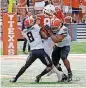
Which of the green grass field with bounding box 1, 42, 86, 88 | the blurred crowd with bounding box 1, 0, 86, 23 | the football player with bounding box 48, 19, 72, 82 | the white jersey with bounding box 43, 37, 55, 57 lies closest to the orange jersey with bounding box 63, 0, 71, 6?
the blurred crowd with bounding box 1, 0, 86, 23

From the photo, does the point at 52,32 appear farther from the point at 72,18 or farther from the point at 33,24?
the point at 72,18

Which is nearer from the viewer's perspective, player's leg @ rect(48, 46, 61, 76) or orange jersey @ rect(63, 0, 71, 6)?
player's leg @ rect(48, 46, 61, 76)

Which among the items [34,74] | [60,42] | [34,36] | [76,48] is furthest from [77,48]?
[34,36]

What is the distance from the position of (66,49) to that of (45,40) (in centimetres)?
56

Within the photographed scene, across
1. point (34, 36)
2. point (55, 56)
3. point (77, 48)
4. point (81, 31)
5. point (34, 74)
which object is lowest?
point (77, 48)

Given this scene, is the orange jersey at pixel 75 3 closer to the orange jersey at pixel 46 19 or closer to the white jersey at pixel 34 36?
the orange jersey at pixel 46 19

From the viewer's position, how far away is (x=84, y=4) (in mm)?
27172

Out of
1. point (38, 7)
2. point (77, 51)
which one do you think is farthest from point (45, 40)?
point (38, 7)

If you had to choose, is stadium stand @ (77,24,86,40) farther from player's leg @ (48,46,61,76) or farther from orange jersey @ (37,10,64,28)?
player's leg @ (48,46,61,76)

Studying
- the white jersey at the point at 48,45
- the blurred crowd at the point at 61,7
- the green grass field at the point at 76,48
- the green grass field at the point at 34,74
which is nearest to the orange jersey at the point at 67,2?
the blurred crowd at the point at 61,7

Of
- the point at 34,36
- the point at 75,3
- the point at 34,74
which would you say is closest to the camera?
the point at 34,36

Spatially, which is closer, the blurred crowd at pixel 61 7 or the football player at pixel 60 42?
the football player at pixel 60 42

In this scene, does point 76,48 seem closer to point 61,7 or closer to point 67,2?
point 61,7

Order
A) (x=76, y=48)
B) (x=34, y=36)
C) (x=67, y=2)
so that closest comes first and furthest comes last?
(x=34, y=36), (x=76, y=48), (x=67, y=2)
